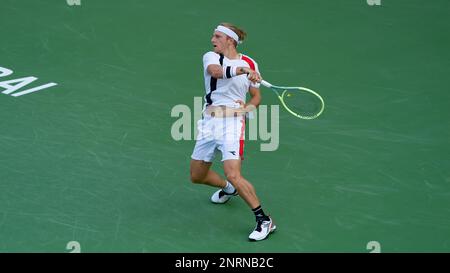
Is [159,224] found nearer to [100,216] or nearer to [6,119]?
[100,216]

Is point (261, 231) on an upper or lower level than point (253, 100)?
lower

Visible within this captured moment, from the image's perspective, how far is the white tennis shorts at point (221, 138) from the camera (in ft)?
33.9

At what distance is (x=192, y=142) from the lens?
12438 mm

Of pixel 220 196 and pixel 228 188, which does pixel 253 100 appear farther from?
pixel 220 196

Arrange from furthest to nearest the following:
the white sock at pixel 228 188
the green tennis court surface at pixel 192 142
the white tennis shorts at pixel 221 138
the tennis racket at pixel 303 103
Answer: the white sock at pixel 228 188, the tennis racket at pixel 303 103, the green tennis court surface at pixel 192 142, the white tennis shorts at pixel 221 138

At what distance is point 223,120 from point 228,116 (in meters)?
0.07

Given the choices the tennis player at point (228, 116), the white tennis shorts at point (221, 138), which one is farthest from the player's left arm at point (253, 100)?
the white tennis shorts at point (221, 138)

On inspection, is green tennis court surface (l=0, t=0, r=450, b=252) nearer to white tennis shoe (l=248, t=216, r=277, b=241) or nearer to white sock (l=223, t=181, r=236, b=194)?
white tennis shoe (l=248, t=216, r=277, b=241)

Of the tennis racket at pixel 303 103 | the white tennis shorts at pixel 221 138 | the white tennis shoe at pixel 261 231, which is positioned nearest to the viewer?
the white tennis shoe at pixel 261 231

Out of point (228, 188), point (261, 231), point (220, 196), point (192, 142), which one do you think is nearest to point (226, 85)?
point (228, 188)

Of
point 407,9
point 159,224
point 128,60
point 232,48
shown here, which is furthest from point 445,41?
point 159,224

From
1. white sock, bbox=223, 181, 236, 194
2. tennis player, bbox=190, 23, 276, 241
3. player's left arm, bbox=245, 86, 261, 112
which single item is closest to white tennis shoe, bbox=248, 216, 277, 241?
tennis player, bbox=190, 23, 276, 241

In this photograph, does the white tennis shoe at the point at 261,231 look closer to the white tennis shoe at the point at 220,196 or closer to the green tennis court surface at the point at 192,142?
the green tennis court surface at the point at 192,142

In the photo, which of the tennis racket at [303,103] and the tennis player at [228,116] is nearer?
the tennis player at [228,116]
